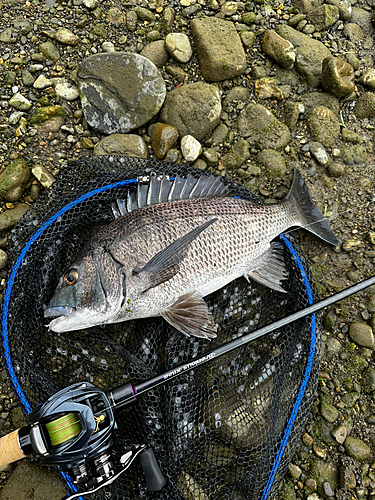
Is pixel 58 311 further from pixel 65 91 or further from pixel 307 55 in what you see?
pixel 307 55

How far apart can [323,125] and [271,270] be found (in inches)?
68.5

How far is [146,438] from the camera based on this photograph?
261 centimetres

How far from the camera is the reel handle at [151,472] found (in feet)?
7.48

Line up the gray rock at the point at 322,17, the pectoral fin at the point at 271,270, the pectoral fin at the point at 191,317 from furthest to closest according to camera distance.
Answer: the gray rock at the point at 322,17, the pectoral fin at the point at 271,270, the pectoral fin at the point at 191,317

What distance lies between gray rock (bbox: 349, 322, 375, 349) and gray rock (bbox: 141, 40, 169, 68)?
321 cm

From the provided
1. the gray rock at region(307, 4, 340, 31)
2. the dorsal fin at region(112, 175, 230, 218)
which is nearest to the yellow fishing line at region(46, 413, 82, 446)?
the dorsal fin at region(112, 175, 230, 218)

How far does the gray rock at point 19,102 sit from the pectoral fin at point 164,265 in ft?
6.74

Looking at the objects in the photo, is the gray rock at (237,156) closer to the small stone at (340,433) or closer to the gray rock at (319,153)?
the gray rock at (319,153)

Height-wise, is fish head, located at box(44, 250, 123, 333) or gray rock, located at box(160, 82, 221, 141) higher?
gray rock, located at box(160, 82, 221, 141)

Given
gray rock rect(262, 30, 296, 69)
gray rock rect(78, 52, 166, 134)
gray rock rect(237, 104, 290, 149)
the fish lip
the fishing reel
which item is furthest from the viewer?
gray rock rect(262, 30, 296, 69)

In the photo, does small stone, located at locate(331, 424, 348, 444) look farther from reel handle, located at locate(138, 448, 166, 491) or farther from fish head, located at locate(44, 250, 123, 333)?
fish head, located at locate(44, 250, 123, 333)

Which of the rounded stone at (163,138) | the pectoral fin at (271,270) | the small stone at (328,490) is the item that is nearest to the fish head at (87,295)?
the pectoral fin at (271,270)

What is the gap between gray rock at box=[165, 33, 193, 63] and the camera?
3596mm

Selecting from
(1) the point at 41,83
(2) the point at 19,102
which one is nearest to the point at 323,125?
(1) the point at 41,83
